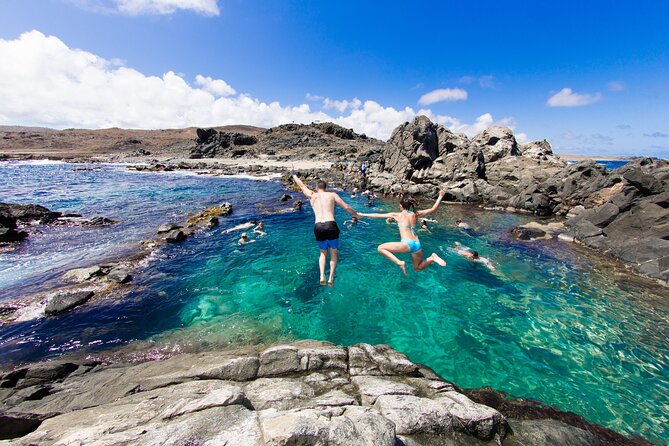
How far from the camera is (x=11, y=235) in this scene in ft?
60.1

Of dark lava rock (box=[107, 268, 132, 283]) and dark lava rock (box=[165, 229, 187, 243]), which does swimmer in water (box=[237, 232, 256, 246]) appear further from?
dark lava rock (box=[107, 268, 132, 283])

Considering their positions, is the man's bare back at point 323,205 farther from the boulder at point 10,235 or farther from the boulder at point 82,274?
the boulder at point 10,235

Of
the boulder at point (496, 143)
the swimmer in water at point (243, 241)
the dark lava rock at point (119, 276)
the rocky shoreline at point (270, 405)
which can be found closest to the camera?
the rocky shoreline at point (270, 405)

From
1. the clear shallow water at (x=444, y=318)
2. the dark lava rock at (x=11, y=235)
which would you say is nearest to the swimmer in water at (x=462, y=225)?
the clear shallow water at (x=444, y=318)

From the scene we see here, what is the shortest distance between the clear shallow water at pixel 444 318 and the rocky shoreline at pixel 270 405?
1.66 metres

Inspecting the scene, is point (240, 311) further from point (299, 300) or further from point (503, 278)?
point (503, 278)

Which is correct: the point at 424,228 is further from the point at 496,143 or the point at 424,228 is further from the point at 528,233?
the point at 496,143

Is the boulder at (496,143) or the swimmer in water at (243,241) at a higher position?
the boulder at (496,143)

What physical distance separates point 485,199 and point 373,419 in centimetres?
3226

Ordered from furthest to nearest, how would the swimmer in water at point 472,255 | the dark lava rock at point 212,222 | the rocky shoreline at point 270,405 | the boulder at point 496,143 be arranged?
the boulder at point 496,143 < the dark lava rock at point 212,222 < the swimmer in water at point 472,255 < the rocky shoreline at point 270,405

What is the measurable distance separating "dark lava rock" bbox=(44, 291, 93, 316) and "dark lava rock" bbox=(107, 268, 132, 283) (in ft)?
4.66

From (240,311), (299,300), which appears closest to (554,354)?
(299,300)

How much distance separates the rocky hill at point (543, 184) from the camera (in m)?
16.5

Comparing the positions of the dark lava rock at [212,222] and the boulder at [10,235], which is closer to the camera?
the boulder at [10,235]
